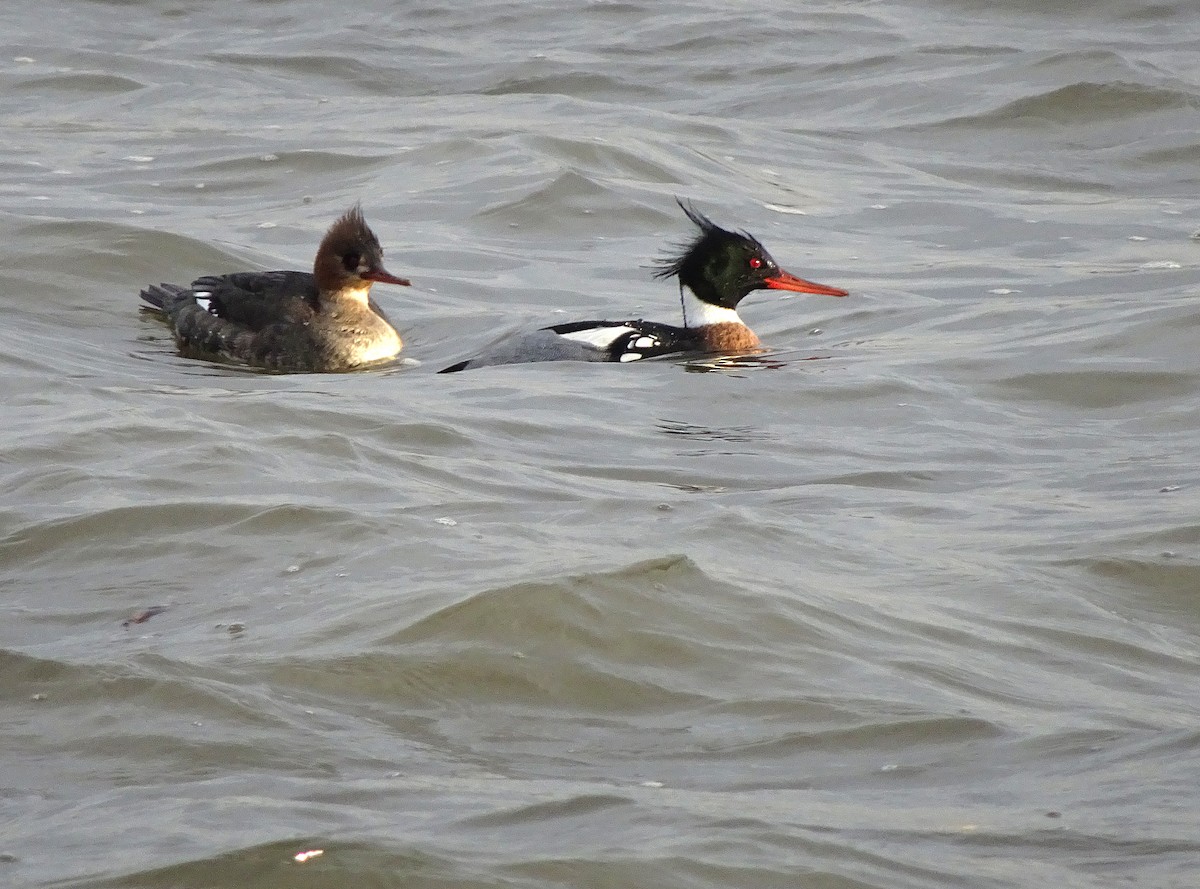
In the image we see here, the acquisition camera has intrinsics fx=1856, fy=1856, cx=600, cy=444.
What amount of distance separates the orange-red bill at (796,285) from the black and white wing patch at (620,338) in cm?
82

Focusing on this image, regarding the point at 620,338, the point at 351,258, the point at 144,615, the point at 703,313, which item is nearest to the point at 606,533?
the point at 144,615

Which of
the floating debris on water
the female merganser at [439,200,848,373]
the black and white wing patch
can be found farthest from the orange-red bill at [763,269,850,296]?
the floating debris on water

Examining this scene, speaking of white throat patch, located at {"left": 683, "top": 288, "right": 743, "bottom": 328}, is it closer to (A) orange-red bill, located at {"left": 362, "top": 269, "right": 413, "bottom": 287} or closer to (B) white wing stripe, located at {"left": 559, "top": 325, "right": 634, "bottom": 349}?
(B) white wing stripe, located at {"left": 559, "top": 325, "right": 634, "bottom": 349}

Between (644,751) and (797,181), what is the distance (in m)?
9.75

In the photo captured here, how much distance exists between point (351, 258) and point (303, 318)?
45 cm

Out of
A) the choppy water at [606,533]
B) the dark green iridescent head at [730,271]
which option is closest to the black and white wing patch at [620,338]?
the choppy water at [606,533]

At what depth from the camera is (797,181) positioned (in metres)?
13.6

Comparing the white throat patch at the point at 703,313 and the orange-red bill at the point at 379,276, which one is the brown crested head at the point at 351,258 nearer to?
the orange-red bill at the point at 379,276

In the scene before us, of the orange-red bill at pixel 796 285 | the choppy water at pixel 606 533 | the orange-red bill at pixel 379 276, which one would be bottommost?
the choppy water at pixel 606 533

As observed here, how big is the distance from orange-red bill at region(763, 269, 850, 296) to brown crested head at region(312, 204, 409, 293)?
198 cm

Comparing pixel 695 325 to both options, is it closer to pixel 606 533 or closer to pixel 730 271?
pixel 730 271

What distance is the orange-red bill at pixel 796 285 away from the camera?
979 centimetres

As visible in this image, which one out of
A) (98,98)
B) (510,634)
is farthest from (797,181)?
(510,634)

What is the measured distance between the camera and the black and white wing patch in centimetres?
912
